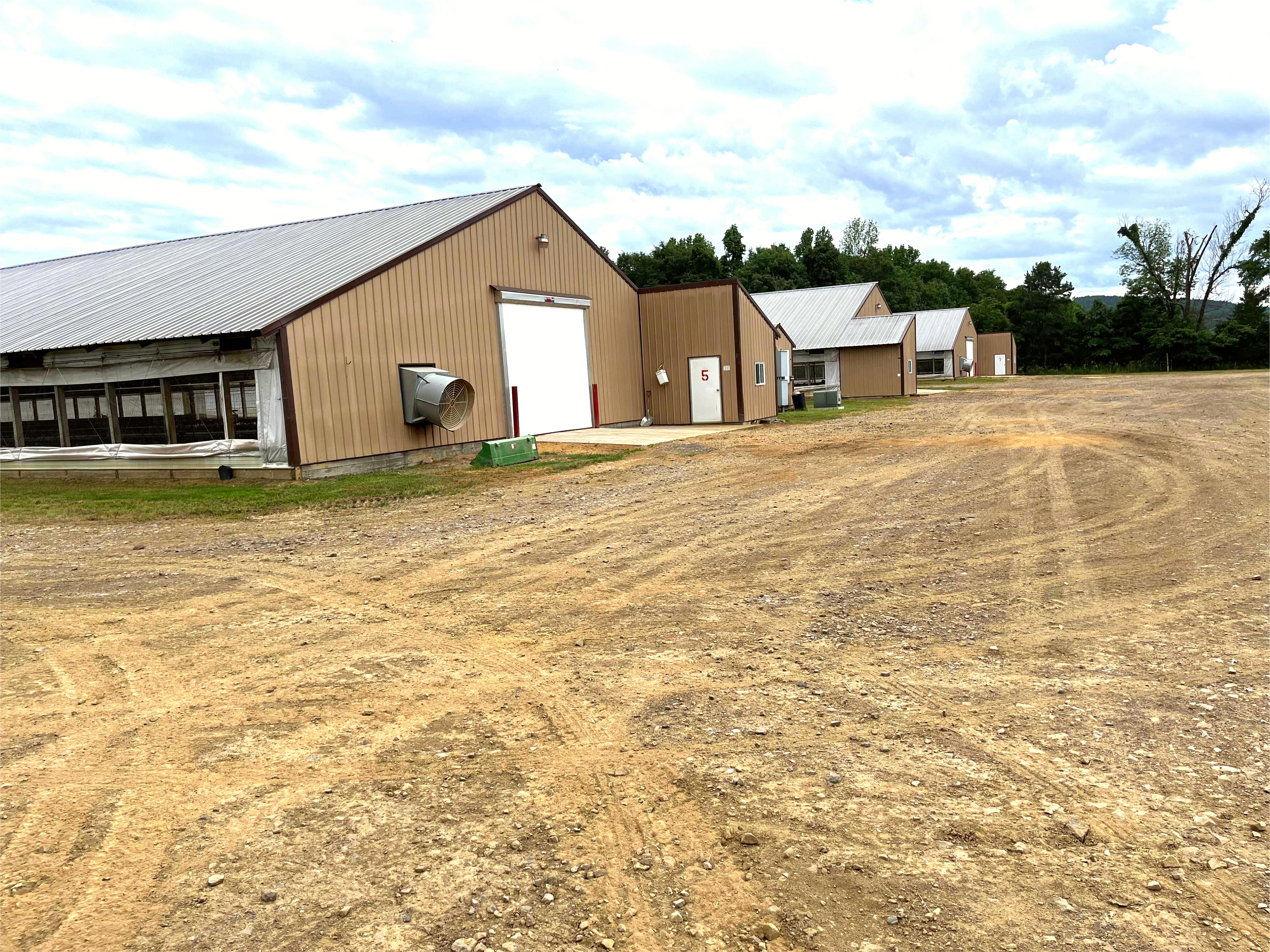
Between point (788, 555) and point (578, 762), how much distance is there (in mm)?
5081

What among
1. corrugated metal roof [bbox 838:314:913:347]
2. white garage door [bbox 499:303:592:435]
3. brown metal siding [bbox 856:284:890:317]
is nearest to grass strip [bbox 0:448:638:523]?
white garage door [bbox 499:303:592:435]

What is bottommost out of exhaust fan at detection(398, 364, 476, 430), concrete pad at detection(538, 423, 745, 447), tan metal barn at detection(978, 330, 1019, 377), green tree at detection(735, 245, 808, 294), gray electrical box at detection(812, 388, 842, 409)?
concrete pad at detection(538, 423, 745, 447)

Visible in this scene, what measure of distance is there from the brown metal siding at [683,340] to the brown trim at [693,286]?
1.9 inches

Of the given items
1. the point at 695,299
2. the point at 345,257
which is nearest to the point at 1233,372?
the point at 695,299

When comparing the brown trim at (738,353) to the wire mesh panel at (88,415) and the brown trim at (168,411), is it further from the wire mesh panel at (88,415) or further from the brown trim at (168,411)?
the wire mesh panel at (88,415)

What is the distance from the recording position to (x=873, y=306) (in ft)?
180

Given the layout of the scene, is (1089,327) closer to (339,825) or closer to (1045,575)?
(1045,575)

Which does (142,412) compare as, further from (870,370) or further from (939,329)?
(939,329)

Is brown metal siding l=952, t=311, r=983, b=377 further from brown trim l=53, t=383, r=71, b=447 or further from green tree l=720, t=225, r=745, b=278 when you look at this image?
brown trim l=53, t=383, r=71, b=447

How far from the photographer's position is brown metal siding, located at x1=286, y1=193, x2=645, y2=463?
17844mm

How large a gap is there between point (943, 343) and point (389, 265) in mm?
50657

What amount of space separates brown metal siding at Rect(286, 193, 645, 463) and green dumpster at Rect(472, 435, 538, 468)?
202 centimetres

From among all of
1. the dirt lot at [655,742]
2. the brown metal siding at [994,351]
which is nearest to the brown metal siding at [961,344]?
the brown metal siding at [994,351]

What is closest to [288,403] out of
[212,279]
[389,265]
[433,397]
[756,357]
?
[433,397]
